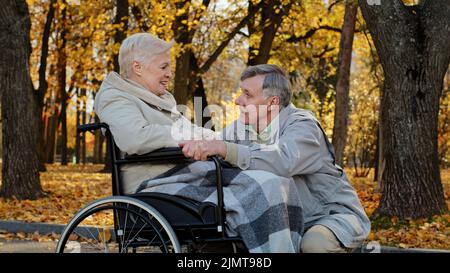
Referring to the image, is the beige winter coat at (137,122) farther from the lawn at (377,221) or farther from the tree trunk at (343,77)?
the tree trunk at (343,77)

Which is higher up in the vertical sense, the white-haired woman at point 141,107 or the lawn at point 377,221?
the white-haired woman at point 141,107

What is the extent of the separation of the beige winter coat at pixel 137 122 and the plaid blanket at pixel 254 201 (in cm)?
19

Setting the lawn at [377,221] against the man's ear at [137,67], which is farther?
the lawn at [377,221]

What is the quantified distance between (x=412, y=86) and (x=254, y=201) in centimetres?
590

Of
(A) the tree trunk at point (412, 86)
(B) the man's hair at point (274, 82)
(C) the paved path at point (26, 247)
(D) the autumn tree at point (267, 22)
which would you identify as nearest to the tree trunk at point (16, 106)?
(C) the paved path at point (26, 247)

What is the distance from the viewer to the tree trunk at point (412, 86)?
29.5 ft

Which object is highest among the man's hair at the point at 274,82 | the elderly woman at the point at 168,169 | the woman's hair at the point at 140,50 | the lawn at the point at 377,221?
the woman's hair at the point at 140,50

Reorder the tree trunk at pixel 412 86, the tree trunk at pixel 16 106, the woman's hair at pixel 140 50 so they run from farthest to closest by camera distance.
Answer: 1. the tree trunk at pixel 16 106
2. the tree trunk at pixel 412 86
3. the woman's hair at pixel 140 50

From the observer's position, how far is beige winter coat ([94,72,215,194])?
3879 millimetres

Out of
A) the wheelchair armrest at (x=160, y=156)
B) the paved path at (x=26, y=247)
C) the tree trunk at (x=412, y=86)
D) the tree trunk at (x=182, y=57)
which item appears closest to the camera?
the wheelchair armrest at (x=160, y=156)

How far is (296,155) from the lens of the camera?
3.82m

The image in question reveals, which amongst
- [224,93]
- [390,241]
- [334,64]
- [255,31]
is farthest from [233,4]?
[224,93]

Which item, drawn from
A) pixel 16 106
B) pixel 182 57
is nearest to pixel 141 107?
pixel 16 106

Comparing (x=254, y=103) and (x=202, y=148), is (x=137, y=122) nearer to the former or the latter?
(x=202, y=148)
